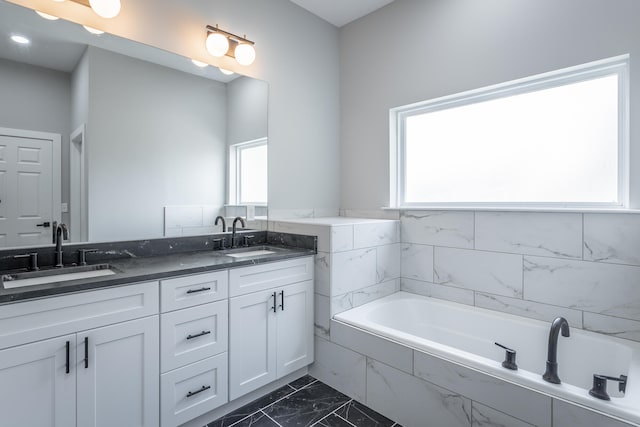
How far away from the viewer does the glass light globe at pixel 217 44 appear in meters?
2.27

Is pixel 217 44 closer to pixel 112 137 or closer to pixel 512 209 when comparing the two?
pixel 112 137

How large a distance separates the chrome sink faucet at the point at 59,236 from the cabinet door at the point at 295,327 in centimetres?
119

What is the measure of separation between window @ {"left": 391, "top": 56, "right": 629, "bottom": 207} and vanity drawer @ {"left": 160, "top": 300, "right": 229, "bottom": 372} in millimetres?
1772

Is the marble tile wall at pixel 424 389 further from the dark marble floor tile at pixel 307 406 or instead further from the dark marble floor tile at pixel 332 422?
the dark marble floor tile at pixel 332 422

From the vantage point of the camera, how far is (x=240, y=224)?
8.36 feet

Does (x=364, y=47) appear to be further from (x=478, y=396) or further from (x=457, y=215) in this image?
(x=478, y=396)

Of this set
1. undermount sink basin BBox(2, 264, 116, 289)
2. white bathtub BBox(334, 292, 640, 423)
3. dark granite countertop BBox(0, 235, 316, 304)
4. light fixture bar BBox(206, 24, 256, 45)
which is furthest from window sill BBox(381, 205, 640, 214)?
undermount sink basin BBox(2, 264, 116, 289)

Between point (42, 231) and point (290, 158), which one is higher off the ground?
point (290, 158)

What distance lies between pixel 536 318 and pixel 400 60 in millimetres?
2170

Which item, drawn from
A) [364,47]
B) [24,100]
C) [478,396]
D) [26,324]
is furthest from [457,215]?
[24,100]

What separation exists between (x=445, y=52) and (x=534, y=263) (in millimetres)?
1632

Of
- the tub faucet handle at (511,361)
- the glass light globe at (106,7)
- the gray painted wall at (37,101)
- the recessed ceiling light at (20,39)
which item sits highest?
the glass light globe at (106,7)

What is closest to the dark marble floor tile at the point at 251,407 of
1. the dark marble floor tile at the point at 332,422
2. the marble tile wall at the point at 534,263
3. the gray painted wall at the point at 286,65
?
the dark marble floor tile at the point at 332,422

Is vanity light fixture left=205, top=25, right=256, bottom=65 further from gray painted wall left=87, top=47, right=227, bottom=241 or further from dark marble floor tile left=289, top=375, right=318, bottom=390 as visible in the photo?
dark marble floor tile left=289, top=375, right=318, bottom=390
